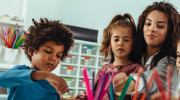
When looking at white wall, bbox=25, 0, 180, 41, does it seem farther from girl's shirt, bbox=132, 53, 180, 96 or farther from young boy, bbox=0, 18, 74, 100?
girl's shirt, bbox=132, 53, 180, 96

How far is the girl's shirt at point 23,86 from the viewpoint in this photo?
18.0 inches

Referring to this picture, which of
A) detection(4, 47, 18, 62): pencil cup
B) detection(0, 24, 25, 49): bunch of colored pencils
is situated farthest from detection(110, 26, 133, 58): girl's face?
detection(4, 47, 18, 62): pencil cup

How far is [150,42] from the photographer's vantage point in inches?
22.6

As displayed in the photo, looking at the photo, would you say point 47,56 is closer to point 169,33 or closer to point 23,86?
point 23,86

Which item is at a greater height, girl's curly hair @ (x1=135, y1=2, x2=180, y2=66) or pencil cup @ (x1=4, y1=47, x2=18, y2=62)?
girl's curly hair @ (x1=135, y1=2, x2=180, y2=66)

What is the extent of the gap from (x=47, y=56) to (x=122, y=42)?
0.87ft

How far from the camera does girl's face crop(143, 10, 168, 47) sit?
1.84ft

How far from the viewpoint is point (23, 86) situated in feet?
2.06

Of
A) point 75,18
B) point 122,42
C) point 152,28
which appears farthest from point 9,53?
point 152,28

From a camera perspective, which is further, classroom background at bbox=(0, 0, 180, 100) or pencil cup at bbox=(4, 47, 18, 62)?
classroom background at bbox=(0, 0, 180, 100)

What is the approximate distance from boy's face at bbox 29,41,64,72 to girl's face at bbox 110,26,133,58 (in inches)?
8.0

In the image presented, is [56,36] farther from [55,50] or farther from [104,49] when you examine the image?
[104,49]

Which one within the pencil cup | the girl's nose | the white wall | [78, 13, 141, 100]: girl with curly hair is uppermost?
the white wall

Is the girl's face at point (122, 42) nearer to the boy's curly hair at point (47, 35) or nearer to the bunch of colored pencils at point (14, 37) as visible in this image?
the boy's curly hair at point (47, 35)
